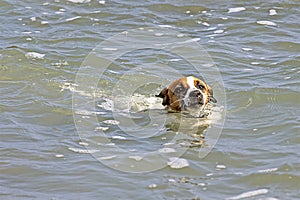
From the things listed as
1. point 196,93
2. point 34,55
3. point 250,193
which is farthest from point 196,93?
point 34,55

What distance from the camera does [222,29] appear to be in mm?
11562

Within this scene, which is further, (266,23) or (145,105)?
(266,23)

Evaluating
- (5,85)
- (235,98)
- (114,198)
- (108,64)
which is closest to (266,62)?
(235,98)

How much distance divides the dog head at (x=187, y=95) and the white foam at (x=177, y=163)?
5.47 ft

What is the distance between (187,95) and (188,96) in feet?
0.06

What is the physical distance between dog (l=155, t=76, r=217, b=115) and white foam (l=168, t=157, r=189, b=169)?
5.48ft

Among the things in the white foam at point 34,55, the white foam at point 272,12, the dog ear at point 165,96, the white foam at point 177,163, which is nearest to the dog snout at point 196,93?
the dog ear at point 165,96

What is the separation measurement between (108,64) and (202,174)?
437cm

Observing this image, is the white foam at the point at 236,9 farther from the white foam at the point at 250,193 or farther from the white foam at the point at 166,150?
the white foam at the point at 250,193

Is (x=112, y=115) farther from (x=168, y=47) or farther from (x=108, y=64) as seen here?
(x=168, y=47)

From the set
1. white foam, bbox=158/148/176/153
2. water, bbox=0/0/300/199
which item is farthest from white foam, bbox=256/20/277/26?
white foam, bbox=158/148/176/153

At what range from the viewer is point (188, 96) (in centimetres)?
817

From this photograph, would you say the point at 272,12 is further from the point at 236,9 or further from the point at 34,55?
the point at 34,55

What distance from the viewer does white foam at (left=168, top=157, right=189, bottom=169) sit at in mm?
6430
